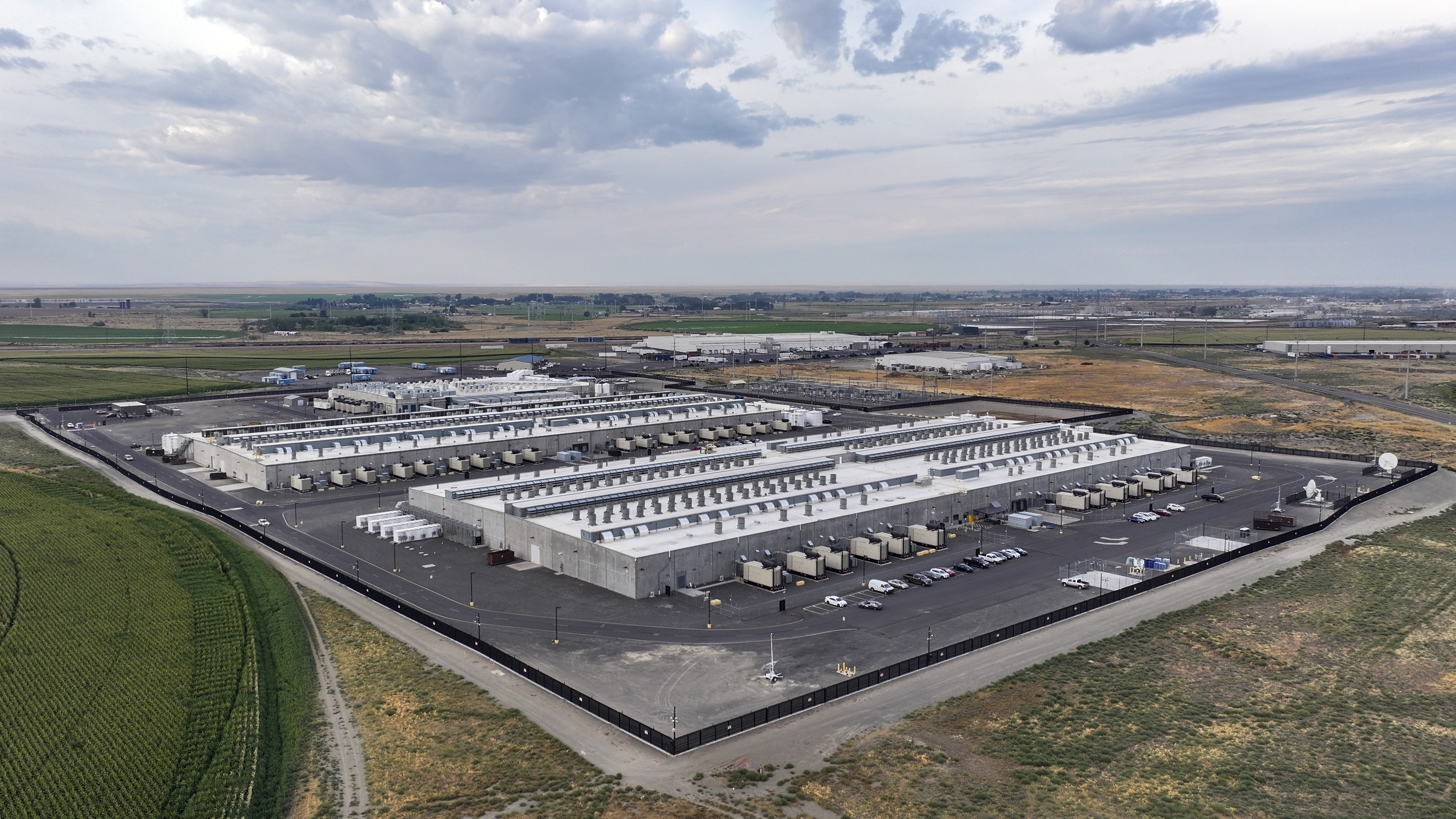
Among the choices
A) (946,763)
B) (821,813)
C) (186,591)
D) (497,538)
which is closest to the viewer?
(821,813)

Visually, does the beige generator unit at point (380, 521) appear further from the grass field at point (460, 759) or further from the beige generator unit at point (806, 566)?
the beige generator unit at point (806, 566)

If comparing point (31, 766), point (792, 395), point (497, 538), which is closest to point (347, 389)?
point (792, 395)

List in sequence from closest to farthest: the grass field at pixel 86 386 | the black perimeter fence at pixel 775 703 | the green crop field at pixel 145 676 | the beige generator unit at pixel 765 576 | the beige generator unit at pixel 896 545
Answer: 1. the green crop field at pixel 145 676
2. the black perimeter fence at pixel 775 703
3. the beige generator unit at pixel 765 576
4. the beige generator unit at pixel 896 545
5. the grass field at pixel 86 386

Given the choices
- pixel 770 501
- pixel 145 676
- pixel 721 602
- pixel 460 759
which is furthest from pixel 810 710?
pixel 145 676

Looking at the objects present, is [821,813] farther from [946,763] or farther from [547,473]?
[547,473]

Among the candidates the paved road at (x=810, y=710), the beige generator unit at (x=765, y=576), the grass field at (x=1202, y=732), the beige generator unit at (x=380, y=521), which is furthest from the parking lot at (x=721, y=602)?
the grass field at (x=1202, y=732)
